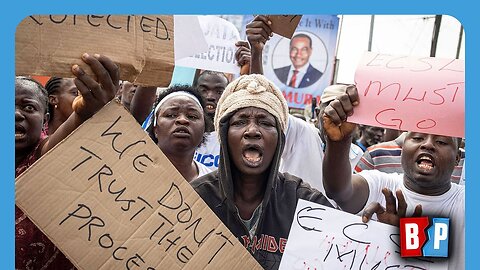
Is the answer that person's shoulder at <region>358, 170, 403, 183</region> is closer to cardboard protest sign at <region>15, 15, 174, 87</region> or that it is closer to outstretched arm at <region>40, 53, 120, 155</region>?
cardboard protest sign at <region>15, 15, 174, 87</region>

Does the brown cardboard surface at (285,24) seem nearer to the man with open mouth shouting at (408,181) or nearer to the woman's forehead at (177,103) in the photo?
the man with open mouth shouting at (408,181)

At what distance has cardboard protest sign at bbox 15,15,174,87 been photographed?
2.67 metres

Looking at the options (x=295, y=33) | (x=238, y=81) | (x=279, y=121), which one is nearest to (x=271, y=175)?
(x=279, y=121)

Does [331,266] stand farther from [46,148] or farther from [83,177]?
[46,148]

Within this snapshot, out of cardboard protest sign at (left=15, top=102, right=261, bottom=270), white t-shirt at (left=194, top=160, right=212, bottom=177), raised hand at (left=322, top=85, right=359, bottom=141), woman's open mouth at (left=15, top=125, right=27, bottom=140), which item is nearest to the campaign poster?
raised hand at (left=322, top=85, right=359, bottom=141)

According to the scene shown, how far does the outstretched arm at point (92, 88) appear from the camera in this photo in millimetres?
2553

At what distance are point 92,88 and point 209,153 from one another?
1.98ft

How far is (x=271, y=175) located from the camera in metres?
2.81

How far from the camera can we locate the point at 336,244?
2875 millimetres

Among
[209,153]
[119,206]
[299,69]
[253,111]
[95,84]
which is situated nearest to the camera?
[95,84]

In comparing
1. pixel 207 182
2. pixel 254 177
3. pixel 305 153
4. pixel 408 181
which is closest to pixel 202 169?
pixel 207 182

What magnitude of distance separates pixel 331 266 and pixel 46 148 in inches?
50.9

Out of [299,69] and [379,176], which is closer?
[379,176]

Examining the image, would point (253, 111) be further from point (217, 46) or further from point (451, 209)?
point (451, 209)
